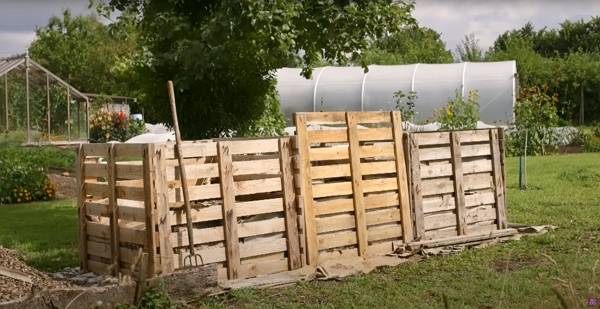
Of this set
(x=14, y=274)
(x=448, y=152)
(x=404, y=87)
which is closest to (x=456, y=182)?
(x=448, y=152)

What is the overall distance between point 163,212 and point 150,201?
14cm

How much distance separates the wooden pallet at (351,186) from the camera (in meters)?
7.77

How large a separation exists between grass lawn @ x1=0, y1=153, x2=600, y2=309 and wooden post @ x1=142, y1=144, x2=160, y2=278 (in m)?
0.69

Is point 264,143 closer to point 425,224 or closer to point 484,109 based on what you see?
point 425,224

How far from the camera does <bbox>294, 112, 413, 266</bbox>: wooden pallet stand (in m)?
7.77

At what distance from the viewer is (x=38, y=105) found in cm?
2256

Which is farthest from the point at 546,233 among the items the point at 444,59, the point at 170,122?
→ the point at 444,59

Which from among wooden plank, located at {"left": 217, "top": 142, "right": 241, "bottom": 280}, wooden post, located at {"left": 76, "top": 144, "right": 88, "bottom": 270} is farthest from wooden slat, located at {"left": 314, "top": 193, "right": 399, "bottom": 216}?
wooden post, located at {"left": 76, "top": 144, "right": 88, "bottom": 270}

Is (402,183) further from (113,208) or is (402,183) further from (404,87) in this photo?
(404,87)

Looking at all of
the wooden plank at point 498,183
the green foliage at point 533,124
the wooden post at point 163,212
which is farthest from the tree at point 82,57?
Answer: the wooden post at point 163,212

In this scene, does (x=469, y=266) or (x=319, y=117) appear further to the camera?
(x=319, y=117)

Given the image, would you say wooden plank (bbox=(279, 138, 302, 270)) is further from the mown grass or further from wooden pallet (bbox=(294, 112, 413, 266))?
the mown grass

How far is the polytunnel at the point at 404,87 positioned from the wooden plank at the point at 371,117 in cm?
1363

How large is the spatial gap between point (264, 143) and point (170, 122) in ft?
16.2
